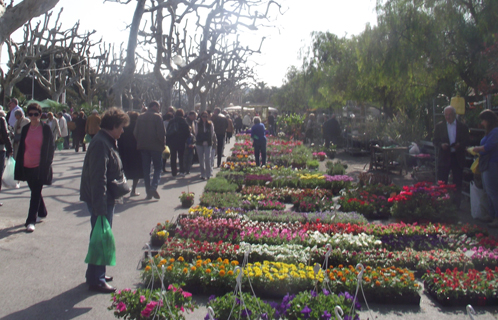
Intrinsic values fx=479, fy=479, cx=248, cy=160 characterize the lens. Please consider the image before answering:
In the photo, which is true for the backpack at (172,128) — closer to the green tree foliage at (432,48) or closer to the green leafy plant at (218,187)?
the green leafy plant at (218,187)

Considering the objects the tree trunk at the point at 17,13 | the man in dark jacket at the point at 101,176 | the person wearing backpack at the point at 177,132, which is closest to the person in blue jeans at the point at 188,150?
the person wearing backpack at the point at 177,132

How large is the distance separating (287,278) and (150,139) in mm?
5850

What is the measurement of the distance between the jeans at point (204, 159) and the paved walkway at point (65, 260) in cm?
279

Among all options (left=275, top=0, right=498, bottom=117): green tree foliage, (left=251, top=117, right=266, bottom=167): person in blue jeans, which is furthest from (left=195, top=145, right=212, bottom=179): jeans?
(left=275, top=0, right=498, bottom=117): green tree foliage

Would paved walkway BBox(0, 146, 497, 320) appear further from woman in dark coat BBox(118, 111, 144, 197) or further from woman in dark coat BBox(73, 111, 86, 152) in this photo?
woman in dark coat BBox(73, 111, 86, 152)

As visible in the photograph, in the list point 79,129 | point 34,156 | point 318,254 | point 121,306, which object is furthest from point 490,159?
point 79,129

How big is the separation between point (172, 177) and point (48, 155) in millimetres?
6833

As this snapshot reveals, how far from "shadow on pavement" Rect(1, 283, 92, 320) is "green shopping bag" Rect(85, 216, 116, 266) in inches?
16.7

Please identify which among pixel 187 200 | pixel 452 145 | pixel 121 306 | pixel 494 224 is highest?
pixel 452 145

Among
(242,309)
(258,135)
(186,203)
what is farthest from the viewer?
(258,135)

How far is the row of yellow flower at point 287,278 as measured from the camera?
491cm

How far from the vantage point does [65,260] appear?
5996mm

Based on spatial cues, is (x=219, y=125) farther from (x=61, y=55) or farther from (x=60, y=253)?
(x=61, y=55)

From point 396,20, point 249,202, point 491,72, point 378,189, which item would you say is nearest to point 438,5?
point 396,20
